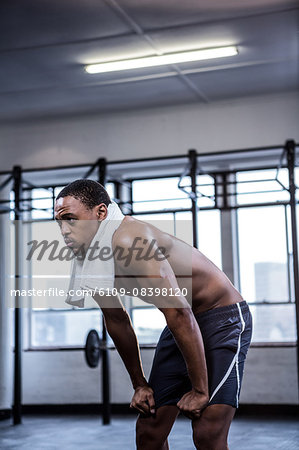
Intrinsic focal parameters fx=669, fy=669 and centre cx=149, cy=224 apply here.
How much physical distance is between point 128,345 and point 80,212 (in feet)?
2.11

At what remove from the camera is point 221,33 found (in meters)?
5.23

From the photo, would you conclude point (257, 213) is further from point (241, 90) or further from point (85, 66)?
point (85, 66)

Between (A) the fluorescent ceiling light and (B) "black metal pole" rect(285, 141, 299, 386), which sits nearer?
(A) the fluorescent ceiling light

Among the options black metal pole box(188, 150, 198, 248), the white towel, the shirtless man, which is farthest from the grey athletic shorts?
black metal pole box(188, 150, 198, 248)

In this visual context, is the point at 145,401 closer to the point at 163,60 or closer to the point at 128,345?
the point at 128,345

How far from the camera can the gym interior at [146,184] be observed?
565 centimetres

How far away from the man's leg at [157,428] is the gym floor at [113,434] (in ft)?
8.69

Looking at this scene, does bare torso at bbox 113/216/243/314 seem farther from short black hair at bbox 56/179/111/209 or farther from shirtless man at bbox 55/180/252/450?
short black hair at bbox 56/179/111/209

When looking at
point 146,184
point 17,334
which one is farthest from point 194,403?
point 146,184

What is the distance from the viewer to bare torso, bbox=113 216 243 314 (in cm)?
246

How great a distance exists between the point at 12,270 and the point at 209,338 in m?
5.24

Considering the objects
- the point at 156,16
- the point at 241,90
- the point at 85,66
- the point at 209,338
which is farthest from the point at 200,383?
the point at 241,90

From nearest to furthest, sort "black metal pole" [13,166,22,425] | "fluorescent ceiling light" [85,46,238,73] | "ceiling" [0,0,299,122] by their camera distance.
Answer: "ceiling" [0,0,299,122]
"fluorescent ceiling light" [85,46,238,73]
"black metal pole" [13,166,22,425]

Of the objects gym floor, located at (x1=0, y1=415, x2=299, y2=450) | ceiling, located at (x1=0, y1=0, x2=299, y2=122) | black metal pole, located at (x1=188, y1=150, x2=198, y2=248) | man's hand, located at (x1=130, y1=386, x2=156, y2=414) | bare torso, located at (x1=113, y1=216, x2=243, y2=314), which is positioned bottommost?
gym floor, located at (x1=0, y1=415, x2=299, y2=450)
